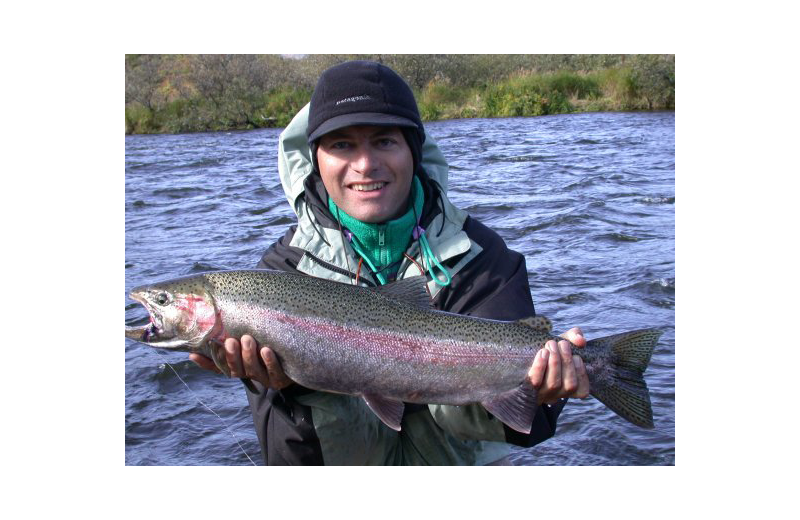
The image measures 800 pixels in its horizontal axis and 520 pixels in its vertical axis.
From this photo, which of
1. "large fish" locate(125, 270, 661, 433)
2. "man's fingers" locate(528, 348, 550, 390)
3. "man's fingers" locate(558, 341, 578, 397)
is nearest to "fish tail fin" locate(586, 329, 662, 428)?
"large fish" locate(125, 270, 661, 433)

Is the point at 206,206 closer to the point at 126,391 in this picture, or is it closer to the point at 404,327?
the point at 126,391

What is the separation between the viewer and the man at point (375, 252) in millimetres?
3361

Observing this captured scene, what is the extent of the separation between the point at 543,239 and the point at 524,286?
6.30m

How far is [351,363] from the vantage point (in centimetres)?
306

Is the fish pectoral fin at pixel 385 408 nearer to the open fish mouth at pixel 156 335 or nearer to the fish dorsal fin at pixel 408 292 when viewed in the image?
the fish dorsal fin at pixel 408 292

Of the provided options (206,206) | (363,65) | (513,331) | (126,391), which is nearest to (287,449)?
(513,331)

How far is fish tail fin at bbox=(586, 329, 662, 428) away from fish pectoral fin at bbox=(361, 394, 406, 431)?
83 centimetres

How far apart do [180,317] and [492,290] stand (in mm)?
1428

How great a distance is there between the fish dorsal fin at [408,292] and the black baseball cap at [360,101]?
28.1 inches

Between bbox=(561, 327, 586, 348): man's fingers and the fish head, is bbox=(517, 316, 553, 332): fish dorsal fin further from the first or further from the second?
the fish head

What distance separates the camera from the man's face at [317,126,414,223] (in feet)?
11.2

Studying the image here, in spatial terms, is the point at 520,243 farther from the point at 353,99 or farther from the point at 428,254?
the point at 353,99

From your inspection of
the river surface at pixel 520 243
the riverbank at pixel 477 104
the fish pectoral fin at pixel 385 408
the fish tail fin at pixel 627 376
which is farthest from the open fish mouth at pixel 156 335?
the riverbank at pixel 477 104

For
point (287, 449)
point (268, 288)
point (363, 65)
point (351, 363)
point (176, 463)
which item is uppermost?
→ point (363, 65)
